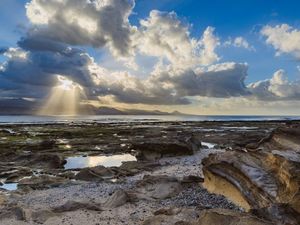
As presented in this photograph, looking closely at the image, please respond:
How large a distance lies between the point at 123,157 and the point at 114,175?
11.9 m

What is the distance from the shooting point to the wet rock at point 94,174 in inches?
877

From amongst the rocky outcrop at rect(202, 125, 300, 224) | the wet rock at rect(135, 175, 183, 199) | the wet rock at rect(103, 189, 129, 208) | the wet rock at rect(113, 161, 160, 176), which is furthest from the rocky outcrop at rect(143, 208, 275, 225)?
the wet rock at rect(113, 161, 160, 176)

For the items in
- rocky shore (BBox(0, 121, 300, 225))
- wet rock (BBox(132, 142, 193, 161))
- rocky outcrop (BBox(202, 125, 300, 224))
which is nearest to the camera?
rocky outcrop (BBox(202, 125, 300, 224))

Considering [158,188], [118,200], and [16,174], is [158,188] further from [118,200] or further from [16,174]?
[16,174]

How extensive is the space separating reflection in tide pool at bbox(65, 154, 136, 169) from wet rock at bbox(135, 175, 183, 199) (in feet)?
42.2

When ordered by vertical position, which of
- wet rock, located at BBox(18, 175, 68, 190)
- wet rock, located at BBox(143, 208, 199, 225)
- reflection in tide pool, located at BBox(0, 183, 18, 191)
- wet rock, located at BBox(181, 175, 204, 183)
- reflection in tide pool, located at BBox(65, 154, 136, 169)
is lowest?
reflection in tide pool, located at BBox(0, 183, 18, 191)

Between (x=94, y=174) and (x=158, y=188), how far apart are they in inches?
275

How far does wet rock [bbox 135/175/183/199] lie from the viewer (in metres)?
16.0

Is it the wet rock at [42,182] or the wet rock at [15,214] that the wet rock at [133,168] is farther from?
the wet rock at [15,214]

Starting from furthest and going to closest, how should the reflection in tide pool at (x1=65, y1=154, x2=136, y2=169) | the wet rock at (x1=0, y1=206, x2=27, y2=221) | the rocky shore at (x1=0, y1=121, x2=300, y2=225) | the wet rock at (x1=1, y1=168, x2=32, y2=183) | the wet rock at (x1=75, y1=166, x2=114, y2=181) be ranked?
1. the reflection in tide pool at (x1=65, y1=154, x2=136, y2=169)
2. the wet rock at (x1=1, y1=168, x2=32, y2=183)
3. the wet rock at (x1=75, y1=166, x2=114, y2=181)
4. the wet rock at (x1=0, y1=206, x2=27, y2=221)
5. the rocky shore at (x1=0, y1=121, x2=300, y2=225)

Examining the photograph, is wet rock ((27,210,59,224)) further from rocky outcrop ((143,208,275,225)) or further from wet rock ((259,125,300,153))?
wet rock ((259,125,300,153))

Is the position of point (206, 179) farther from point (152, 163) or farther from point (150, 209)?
point (152, 163)

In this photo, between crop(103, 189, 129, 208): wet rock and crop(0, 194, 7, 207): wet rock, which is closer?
crop(103, 189, 129, 208): wet rock

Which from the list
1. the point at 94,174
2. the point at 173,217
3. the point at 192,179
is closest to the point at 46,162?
the point at 94,174
